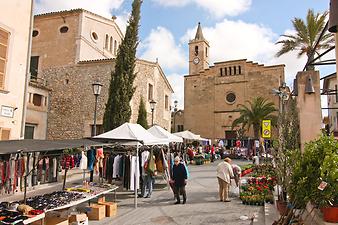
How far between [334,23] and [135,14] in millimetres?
15602

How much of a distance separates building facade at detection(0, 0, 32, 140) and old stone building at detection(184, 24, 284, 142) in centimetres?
3010

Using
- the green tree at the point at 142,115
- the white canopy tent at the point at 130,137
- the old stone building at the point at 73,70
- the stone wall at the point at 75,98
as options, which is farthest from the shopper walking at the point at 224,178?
the old stone building at the point at 73,70

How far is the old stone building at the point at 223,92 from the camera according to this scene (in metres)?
37.4

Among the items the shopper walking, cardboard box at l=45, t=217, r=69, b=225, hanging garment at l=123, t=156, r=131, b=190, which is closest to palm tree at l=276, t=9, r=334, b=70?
the shopper walking

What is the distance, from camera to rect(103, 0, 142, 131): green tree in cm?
1701

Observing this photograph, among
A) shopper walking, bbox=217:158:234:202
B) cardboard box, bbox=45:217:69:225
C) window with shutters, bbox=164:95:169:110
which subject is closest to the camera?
cardboard box, bbox=45:217:69:225

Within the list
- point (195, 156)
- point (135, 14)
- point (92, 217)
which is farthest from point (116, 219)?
point (195, 156)

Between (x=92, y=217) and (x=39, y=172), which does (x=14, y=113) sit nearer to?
(x=39, y=172)

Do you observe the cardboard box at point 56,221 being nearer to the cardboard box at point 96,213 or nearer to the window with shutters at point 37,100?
the cardboard box at point 96,213

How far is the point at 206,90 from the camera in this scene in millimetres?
41000

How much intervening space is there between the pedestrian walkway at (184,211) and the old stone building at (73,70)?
12375 millimetres

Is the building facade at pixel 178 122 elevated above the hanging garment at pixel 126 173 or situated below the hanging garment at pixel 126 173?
above

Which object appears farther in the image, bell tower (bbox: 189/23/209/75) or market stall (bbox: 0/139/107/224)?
bell tower (bbox: 189/23/209/75)

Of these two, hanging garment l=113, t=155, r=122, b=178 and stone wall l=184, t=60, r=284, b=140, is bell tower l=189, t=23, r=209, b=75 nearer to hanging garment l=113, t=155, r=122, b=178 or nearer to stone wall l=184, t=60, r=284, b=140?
stone wall l=184, t=60, r=284, b=140
